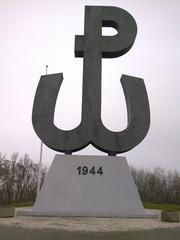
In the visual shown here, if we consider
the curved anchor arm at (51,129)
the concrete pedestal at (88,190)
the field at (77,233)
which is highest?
the curved anchor arm at (51,129)

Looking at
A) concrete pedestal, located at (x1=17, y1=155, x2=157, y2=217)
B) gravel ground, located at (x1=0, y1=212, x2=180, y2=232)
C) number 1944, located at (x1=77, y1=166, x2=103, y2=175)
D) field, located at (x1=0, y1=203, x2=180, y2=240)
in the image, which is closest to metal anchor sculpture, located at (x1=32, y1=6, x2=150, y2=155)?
concrete pedestal, located at (x1=17, y1=155, x2=157, y2=217)

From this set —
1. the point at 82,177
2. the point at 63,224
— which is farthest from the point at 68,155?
the point at 63,224

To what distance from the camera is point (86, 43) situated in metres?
14.0

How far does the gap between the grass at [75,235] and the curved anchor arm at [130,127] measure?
174 inches

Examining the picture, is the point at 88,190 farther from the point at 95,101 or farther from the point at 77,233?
the point at 77,233

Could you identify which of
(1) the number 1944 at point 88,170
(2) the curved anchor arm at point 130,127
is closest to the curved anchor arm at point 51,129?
(2) the curved anchor arm at point 130,127

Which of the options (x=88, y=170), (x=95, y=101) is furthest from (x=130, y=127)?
(x=88, y=170)

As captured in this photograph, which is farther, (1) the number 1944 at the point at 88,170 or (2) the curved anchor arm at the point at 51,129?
(2) the curved anchor arm at the point at 51,129

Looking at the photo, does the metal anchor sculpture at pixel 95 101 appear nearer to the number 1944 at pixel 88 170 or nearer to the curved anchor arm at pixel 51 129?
the curved anchor arm at pixel 51 129

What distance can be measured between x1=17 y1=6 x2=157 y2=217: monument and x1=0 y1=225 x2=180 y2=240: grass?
3408 millimetres

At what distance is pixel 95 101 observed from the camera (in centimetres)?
1342

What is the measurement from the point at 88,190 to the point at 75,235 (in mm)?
4424

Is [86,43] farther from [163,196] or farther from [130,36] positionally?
[163,196]

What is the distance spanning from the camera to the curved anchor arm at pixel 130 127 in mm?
13000
